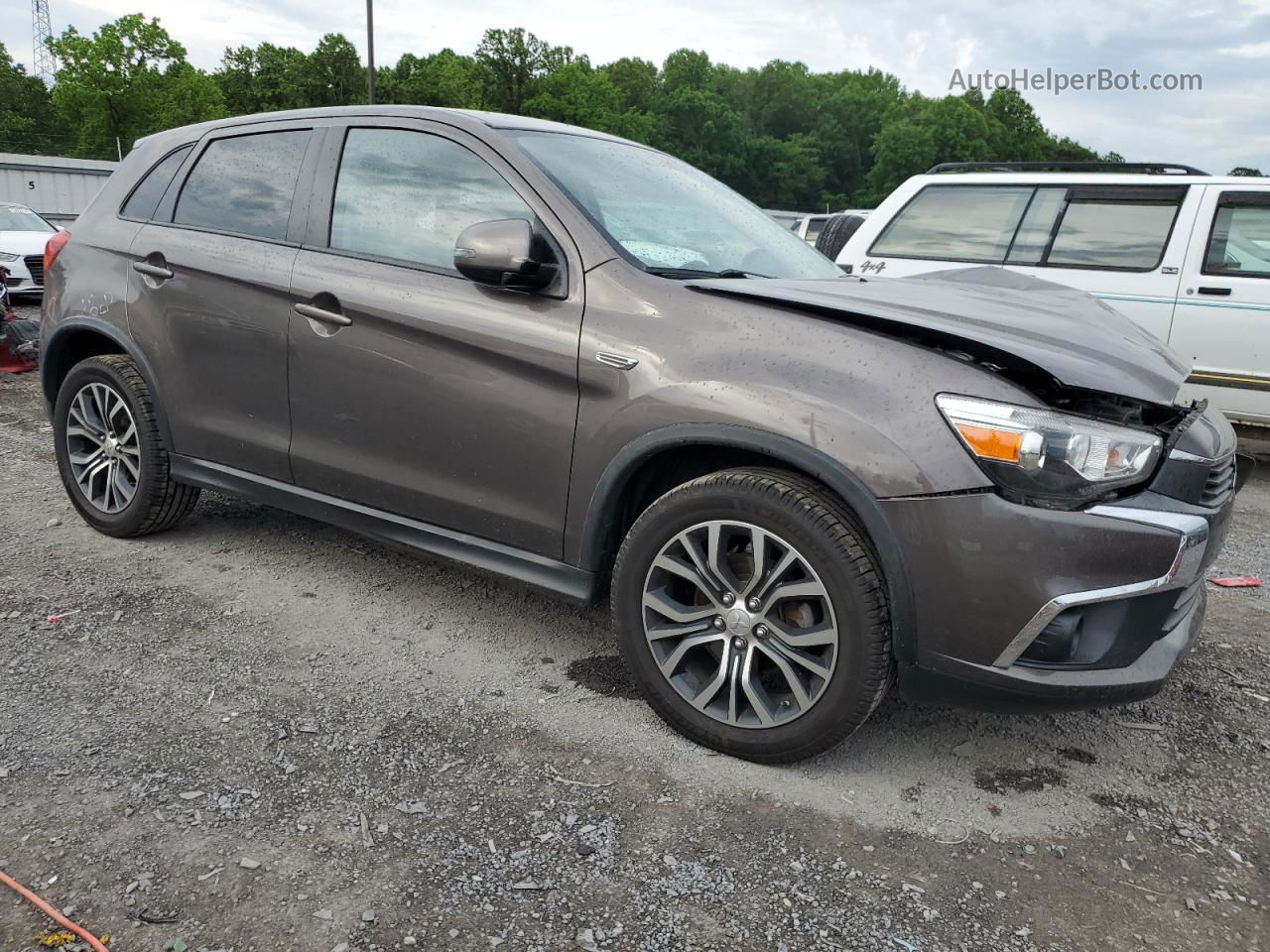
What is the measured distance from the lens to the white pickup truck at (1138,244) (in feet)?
19.6

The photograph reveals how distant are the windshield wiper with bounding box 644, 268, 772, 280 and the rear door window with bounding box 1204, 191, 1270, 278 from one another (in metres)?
4.19

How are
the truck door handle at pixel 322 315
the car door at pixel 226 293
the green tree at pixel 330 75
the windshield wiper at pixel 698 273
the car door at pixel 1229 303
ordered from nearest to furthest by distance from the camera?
the windshield wiper at pixel 698 273 → the truck door handle at pixel 322 315 → the car door at pixel 226 293 → the car door at pixel 1229 303 → the green tree at pixel 330 75

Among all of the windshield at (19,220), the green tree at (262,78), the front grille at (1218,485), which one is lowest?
the windshield at (19,220)

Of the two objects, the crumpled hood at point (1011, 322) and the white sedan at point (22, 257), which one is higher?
the crumpled hood at point (1011, 322)

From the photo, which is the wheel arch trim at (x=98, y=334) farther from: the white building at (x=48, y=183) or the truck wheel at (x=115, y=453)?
the white building at (x=48, y=183)

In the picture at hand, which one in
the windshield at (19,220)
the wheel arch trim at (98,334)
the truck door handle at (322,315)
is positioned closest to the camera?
the truck door handle at (322,315)

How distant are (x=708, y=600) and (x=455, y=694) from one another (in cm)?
88

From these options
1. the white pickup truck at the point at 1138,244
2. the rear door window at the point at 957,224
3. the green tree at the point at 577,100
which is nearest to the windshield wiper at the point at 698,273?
the white pickup truck at the point at 1138,244

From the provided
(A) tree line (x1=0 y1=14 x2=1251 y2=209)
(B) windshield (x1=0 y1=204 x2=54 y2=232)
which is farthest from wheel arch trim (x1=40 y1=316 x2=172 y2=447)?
(A) tree line (x1=0 y1=14 x2=1251 y2=209)

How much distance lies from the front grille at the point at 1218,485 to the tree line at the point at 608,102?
38.6 meters

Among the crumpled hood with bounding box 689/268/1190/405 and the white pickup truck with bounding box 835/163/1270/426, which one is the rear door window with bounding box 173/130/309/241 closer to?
the crumpled hood with bounding box 689/268/1190/405

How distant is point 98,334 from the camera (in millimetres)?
4184

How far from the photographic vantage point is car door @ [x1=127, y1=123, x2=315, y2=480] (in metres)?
3.53

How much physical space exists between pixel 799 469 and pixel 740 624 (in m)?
0.45
